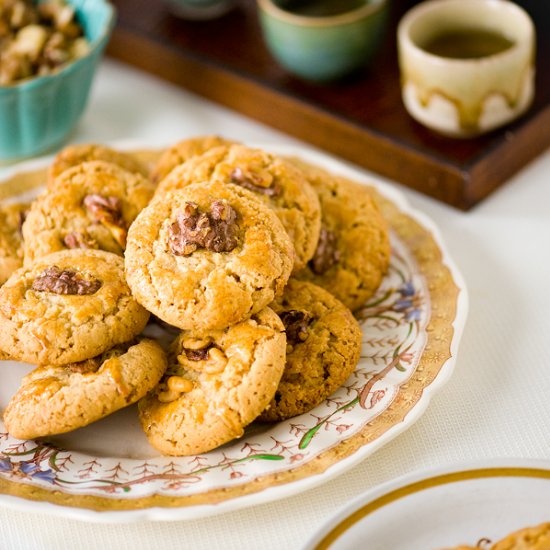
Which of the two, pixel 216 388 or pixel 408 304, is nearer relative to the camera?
pixel 216 388

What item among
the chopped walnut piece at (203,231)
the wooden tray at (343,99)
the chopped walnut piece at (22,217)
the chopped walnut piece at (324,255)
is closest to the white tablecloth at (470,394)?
the wooden tray at (343,99)

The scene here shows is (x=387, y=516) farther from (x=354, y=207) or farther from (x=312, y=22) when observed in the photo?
(x=312, y=22)

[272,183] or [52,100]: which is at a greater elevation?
[272,183]

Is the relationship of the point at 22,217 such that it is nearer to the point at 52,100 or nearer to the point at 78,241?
the point at 78,241

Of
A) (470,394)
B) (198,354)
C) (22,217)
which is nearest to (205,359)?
(198,354)

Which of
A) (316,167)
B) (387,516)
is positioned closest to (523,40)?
(316,167)

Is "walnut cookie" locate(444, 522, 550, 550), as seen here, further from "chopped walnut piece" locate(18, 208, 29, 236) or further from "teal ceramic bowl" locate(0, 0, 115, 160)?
"teal ceramic bowl" locate(0, 0, 115, 160)

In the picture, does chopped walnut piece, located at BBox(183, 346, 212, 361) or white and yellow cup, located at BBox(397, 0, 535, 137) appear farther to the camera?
white and yellow cup, located at BBox(397, 0, 535, 137)

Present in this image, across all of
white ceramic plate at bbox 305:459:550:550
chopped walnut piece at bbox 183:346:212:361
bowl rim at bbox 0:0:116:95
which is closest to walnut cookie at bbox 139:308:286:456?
chopped walnut piece at bbox 183:346:212:361
